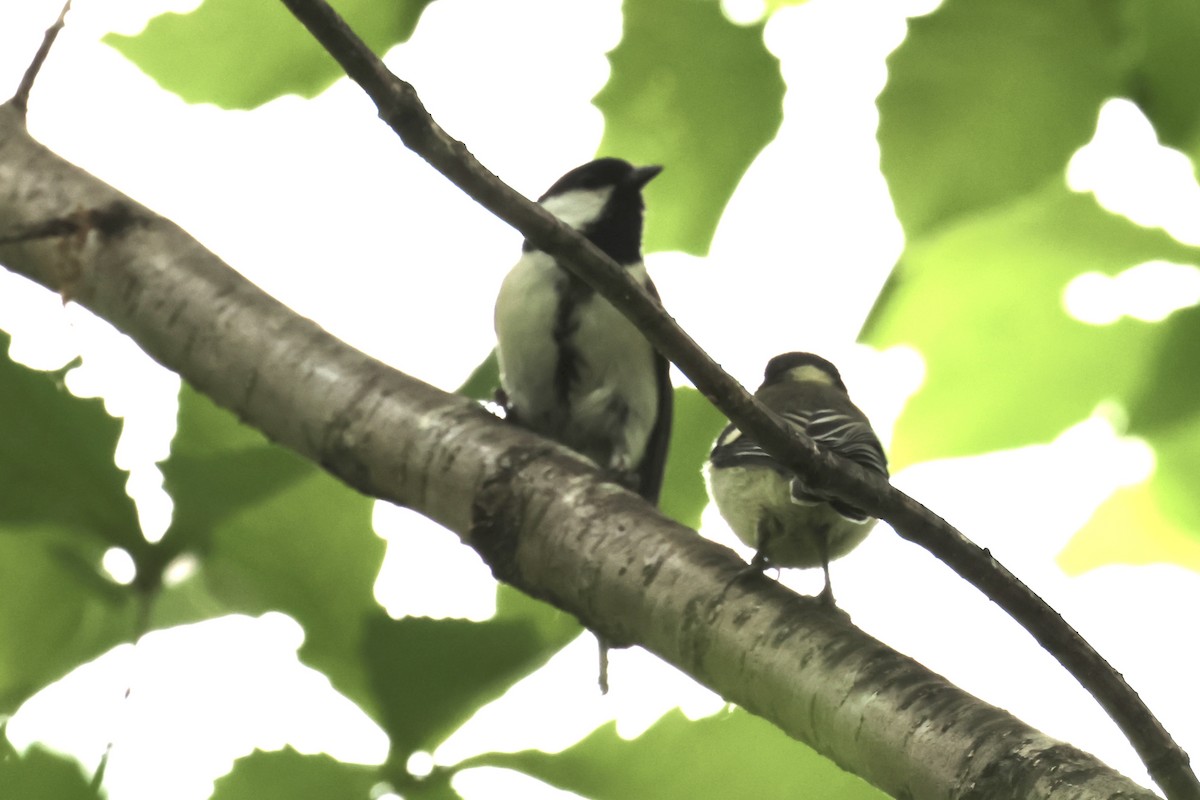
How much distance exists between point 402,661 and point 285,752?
5.2 inches

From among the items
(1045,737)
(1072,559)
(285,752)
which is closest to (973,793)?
(1045,737)

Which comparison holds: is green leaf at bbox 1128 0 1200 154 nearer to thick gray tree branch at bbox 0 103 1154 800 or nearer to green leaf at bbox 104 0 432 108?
thick gray tree branch at bbox 0 103 1154 800

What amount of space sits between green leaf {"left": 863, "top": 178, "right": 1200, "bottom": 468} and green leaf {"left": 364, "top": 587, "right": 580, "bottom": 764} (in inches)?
15.2

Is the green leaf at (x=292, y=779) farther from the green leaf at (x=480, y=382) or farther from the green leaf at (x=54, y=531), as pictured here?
the green leaf at (x=480, y=382)

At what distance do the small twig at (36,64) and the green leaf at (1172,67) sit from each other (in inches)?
37.1

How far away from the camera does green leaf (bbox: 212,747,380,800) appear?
1203 millimetres

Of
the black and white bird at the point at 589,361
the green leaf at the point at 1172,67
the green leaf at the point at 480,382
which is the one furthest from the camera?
the black and white bird at the point at 589,361

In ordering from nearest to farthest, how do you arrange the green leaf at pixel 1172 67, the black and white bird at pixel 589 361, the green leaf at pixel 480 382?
the green leaf at pixel 1172 67 → the green leaf at pixel 480 382 → the black and white bird at pixel 589 361

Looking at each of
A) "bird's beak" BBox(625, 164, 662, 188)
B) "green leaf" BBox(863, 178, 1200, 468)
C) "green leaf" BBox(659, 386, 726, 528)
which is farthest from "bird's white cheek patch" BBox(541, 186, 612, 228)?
"green leaf" BBox(863, 178, 1200, 468)

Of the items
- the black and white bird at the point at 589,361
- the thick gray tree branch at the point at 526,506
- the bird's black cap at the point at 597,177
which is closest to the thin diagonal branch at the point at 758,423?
the thick gray tree branch at the point at 526,506

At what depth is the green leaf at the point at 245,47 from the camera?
1.18 m

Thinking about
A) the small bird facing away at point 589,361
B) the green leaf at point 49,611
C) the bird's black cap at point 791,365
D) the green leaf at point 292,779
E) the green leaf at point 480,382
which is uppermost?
the bird's black cap at point 791,365

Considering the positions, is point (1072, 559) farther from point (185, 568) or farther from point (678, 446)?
point (185, 568)

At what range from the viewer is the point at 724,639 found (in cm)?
107
